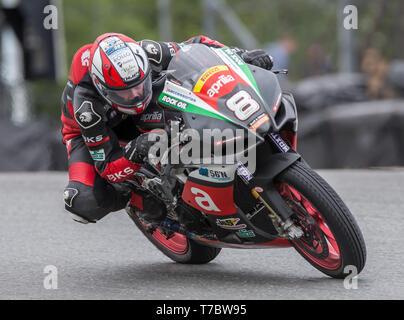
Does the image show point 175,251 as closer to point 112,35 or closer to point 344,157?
point 112,35

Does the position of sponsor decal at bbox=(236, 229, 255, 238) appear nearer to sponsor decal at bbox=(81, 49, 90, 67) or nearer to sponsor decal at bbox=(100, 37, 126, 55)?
sponsor decal at bbox=(100, 37, 126, 55)

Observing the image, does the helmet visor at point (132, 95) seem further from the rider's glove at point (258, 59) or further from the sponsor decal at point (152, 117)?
the rider's glove at point (258, 59)

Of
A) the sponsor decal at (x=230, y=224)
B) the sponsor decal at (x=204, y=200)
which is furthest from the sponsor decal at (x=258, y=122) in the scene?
the sponsor decal at (x=230, y=224)

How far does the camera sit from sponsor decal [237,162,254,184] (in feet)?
15.1

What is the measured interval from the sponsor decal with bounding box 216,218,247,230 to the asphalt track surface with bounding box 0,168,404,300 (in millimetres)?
341

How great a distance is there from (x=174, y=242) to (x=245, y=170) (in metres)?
1.54

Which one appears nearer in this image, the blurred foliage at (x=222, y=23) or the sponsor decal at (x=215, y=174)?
the sponsor decal at (x=215, y=174)

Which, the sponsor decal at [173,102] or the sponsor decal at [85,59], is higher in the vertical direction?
the sponsor decal at [85,59]

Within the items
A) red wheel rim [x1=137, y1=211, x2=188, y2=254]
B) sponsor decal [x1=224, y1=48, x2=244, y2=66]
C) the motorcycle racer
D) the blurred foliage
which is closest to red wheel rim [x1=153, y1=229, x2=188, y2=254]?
red wheel rim [x1=137, y1=211, x2=188, y2=254]

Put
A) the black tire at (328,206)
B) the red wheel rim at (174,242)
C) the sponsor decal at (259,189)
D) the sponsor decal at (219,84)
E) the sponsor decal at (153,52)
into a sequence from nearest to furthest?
the black tire at (328,206), the sponsor decal at (259,189), the sponsor decal at (219,84), the sponsor decal at (153,52), the red wheel rim at (174,242)

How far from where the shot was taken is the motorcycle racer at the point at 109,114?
493 centimetres

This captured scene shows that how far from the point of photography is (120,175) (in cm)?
527

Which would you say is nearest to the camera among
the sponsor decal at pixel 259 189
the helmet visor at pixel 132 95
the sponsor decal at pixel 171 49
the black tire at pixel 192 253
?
the sponsor decal at pixel 259 189

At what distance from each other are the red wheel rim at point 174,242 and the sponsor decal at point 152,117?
1032mm
